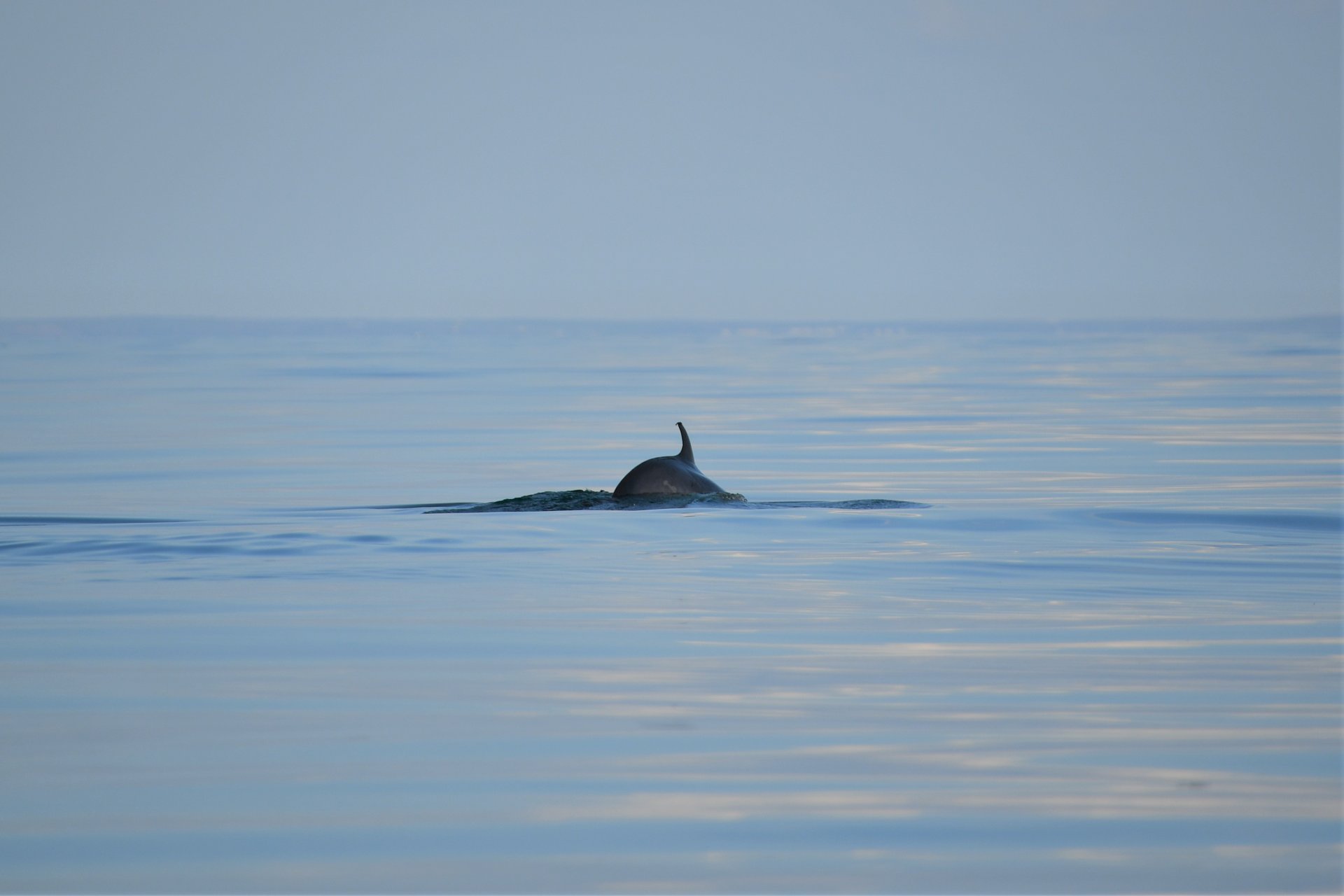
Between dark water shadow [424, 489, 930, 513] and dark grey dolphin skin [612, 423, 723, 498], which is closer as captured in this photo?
dark water shadow [424, 489, 930, 513]

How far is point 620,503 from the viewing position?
20.2 metres

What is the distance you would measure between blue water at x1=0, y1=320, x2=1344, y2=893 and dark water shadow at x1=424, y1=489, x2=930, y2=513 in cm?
9

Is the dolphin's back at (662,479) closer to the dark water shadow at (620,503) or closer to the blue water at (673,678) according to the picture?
the dark water shadow at (620,503)

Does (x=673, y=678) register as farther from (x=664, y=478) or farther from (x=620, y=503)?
(x=664, y=478)

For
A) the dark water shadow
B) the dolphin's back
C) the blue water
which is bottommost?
the blue water

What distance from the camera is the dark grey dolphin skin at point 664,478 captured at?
66.6 feet

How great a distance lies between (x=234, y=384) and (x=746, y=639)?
162ft

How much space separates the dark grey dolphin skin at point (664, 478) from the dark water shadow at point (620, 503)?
66 mm

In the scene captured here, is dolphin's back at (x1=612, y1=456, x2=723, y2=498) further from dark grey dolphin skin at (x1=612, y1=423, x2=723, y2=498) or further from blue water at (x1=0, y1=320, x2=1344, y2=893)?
blue water at (x1=0, y1=320, x2=1344, y2=893)

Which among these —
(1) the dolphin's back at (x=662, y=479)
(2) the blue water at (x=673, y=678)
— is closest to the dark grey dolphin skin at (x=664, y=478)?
(1) the dolphin's back at (x=662, y=479)

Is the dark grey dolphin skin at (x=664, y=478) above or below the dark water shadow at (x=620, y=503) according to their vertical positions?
above

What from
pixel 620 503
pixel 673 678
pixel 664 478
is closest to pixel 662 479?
pixel 664 478

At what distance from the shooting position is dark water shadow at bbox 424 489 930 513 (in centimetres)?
2002

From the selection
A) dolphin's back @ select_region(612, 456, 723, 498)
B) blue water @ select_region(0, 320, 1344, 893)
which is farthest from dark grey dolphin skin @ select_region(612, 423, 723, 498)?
blue water @ select_region(0, 320, 1344, 893)
